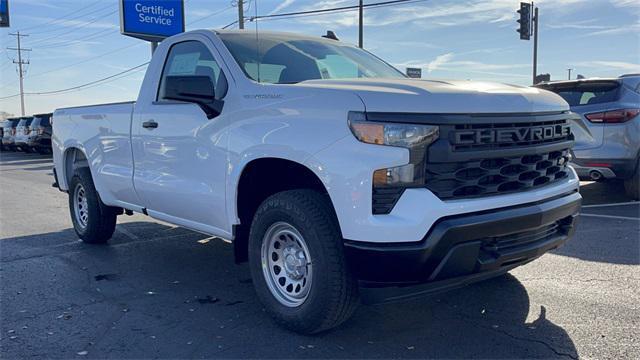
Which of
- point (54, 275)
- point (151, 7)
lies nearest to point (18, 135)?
point (151, 7)

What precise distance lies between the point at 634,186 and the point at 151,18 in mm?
18102

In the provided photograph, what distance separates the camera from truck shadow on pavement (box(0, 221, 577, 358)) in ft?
11.5

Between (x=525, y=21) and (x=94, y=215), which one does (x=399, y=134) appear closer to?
(x=94, y=215)

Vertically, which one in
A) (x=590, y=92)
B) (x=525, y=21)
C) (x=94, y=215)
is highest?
(x=525, y=21)

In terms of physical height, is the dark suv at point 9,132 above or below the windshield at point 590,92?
below

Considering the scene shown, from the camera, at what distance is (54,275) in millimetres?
5219

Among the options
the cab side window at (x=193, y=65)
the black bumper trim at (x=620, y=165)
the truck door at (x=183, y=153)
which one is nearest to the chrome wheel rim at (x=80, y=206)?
the truck door at (x=183, y=153)

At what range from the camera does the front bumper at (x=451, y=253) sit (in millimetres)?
3078

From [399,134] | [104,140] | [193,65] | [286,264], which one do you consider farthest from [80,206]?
[399,134]

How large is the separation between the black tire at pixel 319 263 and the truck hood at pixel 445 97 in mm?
706

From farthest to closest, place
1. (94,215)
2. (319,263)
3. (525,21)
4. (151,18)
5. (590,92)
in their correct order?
1. (151,18)
2. (525,21)
3. (590,92)
4. (94,215)
5. (319,263)

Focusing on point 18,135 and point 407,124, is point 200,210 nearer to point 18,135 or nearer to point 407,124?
point 407,124

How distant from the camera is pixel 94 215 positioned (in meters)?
6.26

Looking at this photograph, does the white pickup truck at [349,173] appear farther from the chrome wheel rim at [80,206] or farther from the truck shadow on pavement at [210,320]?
the chrome wheel rim at [80,206]
